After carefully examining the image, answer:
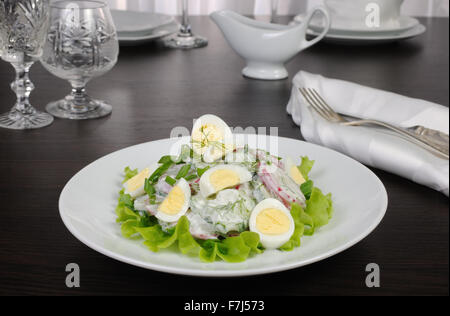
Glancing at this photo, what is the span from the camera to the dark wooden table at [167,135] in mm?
718

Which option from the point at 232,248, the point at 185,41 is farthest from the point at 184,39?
the point at 232,248

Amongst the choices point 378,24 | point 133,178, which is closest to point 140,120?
point 133,178

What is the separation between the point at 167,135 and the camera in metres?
1.22

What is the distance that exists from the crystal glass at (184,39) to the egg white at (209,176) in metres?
1.28

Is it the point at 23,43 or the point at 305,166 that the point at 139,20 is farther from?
the point at 305,166

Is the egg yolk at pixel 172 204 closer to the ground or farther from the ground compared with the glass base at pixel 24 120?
farther from the ground

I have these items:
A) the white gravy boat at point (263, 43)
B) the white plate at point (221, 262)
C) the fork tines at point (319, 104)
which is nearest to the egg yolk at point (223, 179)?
the white plate at point (221, 262)

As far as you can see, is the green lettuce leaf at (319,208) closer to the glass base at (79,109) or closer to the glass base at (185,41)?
the glass base at (79,109)

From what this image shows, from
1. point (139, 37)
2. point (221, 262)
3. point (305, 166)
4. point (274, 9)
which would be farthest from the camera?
point (274, 9)

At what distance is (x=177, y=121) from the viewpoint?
1303 millimetres

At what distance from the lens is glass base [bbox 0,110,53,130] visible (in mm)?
1266

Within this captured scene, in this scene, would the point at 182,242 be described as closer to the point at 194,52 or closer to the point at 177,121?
the point at 177,121

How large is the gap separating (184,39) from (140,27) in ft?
0.53

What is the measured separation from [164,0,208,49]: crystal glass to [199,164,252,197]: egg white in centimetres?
128
